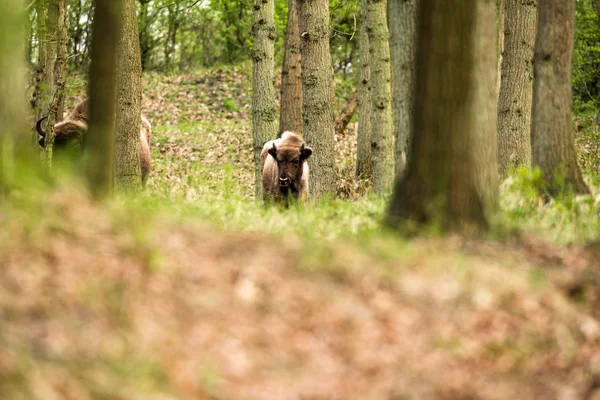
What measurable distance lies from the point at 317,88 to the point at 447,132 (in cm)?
717

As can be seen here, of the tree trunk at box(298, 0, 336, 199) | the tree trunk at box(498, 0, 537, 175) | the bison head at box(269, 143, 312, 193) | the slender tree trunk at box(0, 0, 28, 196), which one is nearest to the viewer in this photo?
the slender tree trunk at box(0, 0, 28, 196)

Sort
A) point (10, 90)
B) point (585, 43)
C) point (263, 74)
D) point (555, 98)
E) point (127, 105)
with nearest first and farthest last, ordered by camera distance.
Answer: point (10, 90) → point (555, 98) → point (127, 105) → point (263, 74) → point (585, 43)

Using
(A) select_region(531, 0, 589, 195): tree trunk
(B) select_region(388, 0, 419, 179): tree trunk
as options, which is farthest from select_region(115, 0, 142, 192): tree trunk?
(A) select_region(531, 0, 589, 195): tree trunk

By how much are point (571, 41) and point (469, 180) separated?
12.8 ft

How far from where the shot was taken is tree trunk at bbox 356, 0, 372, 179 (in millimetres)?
20969

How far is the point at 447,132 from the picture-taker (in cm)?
816

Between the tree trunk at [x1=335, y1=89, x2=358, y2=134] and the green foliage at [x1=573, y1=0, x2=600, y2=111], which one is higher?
the green foliage at [x1=573, y1=0, x2=600, y2=111]

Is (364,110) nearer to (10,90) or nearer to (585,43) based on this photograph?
(585,43)

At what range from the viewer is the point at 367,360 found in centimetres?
590

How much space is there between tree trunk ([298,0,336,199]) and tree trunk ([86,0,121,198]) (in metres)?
7.63

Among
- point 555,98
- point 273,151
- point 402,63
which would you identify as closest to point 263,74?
point 273,151

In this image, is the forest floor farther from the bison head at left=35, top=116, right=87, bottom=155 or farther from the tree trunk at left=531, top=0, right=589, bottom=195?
the bison head at left=35, top=116, right=87, bottom=155

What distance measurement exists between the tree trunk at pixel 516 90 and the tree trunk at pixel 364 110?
632 cm

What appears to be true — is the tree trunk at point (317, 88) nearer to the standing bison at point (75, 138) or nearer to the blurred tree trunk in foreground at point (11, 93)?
the standing bison at point (75, 138)
